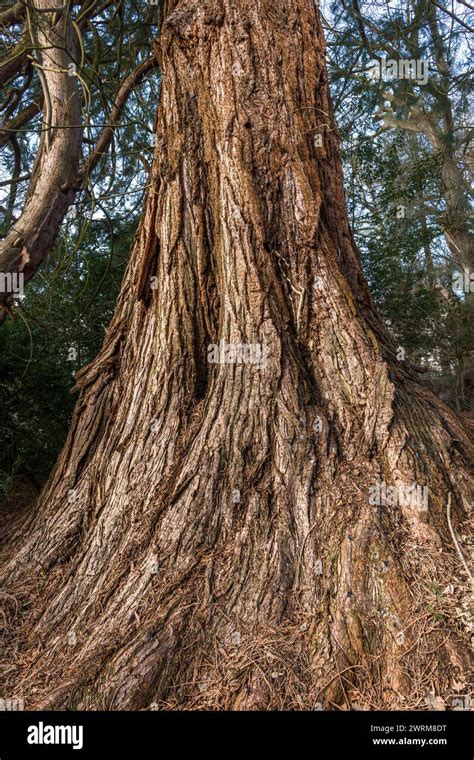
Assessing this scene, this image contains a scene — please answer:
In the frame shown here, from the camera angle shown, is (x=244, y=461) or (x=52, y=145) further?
(x=52, y=145)

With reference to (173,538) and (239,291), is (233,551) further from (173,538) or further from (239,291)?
(239,291)

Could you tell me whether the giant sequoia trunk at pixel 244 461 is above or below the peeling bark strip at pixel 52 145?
below

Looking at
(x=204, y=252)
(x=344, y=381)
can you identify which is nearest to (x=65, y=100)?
(x=204, y=252)

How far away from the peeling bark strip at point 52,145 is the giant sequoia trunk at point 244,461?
1.72ft

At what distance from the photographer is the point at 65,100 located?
11.2 ft

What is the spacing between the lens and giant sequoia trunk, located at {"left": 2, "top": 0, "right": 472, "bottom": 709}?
7.23 feet

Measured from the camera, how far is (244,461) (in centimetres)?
272

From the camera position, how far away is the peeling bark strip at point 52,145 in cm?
308

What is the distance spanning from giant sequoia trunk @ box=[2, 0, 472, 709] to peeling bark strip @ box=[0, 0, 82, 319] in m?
0.52

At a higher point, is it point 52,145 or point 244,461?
point 52,145

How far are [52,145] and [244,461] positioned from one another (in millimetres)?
2263

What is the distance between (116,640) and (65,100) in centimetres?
306

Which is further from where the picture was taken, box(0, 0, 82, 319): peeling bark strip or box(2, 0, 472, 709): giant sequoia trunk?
box(0, 0, 82, 319): peeling bark strip

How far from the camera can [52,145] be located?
337cm
